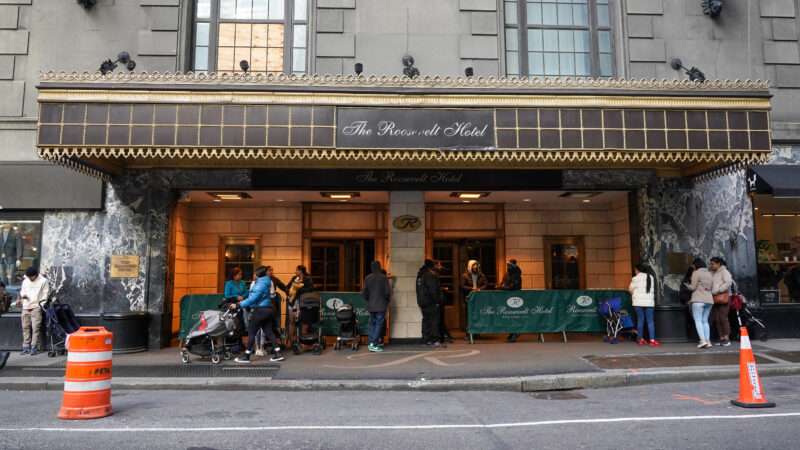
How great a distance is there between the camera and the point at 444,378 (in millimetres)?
9406

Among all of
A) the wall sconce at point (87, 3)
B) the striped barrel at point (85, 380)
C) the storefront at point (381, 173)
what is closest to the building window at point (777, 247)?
the storefront at point (381, 173)

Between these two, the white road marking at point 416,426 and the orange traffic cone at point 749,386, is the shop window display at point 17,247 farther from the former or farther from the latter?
the orange traffic cone at point 749,386

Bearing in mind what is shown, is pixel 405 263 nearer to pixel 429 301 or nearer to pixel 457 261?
pixel 429 301

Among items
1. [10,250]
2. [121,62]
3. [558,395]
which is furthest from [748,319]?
[10,250]

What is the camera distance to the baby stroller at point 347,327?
1229 centimetres

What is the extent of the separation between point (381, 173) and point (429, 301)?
3.03 metres

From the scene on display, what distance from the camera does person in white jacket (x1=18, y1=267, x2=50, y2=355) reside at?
39.3 feet

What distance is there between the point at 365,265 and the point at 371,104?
→ 6352 millimetres

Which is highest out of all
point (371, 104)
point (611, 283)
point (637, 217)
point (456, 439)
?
point (371, 104)

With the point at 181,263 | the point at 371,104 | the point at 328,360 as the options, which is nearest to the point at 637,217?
the point at 371,104

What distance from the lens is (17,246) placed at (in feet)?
42.7

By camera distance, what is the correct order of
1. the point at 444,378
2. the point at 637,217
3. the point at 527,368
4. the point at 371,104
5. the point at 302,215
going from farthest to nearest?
the point at 302,215 < the point at 637,217 < the point at 371,104 < the point at 527,368 < the point at 444,378

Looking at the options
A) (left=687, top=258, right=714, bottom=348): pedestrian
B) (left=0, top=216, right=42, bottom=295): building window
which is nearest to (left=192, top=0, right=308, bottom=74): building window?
(left=0, top=216, right=42, bottom=295): building window

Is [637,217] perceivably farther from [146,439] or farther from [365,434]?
[146,439]
